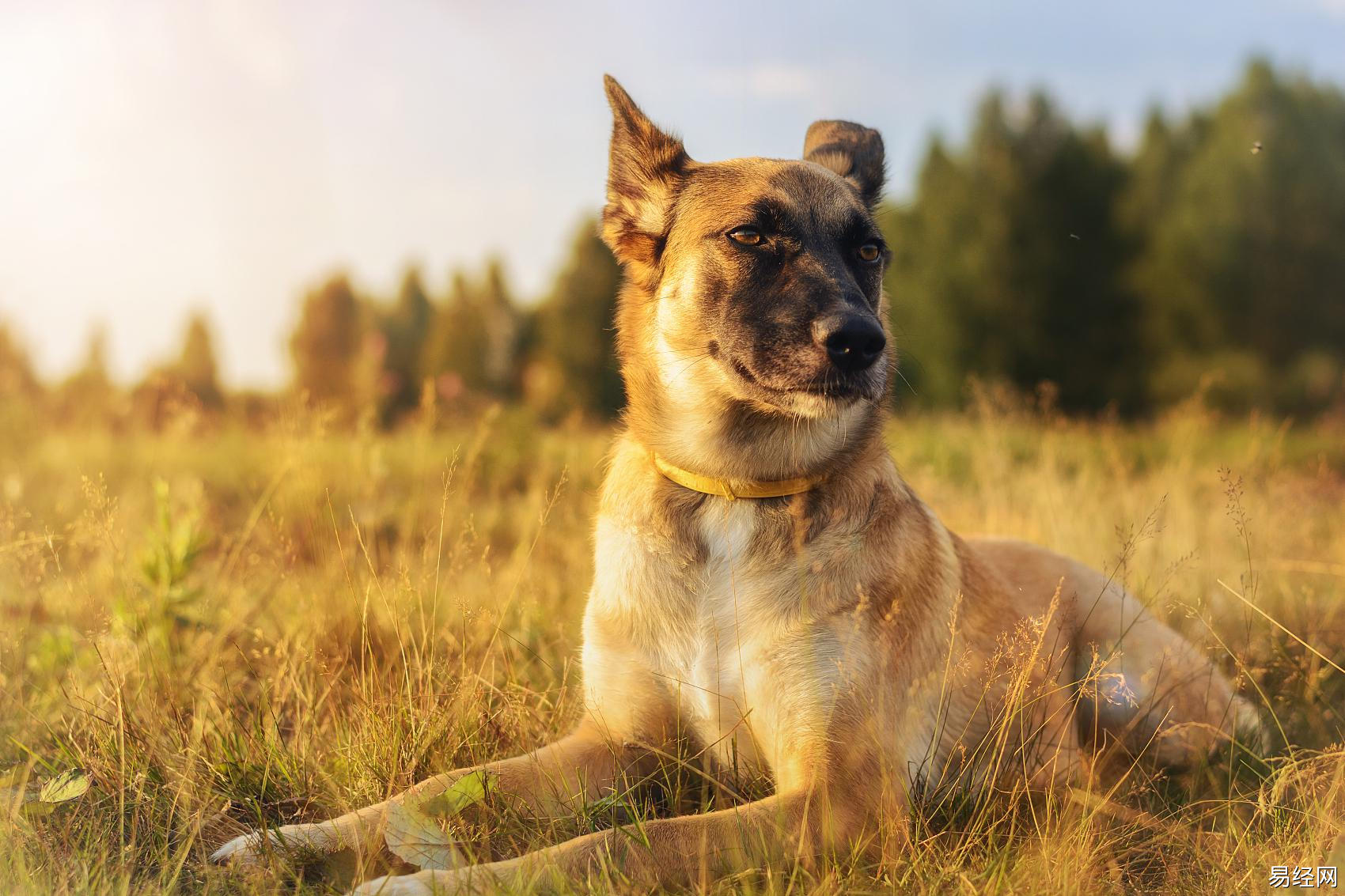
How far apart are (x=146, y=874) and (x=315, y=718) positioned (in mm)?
841

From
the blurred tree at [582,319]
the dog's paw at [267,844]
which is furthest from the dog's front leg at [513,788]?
the blurred tree at [582,319]

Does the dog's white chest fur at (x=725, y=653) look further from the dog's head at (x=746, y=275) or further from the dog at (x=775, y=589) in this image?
the dog's head at (x=746, y=275)

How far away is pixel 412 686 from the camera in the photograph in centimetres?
327

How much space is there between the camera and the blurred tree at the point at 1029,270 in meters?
30.2

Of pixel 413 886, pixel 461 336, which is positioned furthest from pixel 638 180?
pixel 461 336

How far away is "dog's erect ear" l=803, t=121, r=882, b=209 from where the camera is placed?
3.97 m

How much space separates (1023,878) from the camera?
2.34m

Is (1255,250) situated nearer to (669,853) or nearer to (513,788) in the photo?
(513,788)

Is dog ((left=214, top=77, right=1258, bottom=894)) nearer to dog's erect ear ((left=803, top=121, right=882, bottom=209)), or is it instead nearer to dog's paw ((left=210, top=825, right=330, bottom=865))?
dog's paw ((left=210, top=825, right=330, bottom=865))

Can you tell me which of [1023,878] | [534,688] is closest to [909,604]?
[1023,878]

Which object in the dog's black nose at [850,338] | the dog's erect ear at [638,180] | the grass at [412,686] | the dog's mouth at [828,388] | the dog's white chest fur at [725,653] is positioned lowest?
the grass at [412,686]

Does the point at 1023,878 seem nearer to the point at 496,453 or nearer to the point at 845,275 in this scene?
the point at 845,275

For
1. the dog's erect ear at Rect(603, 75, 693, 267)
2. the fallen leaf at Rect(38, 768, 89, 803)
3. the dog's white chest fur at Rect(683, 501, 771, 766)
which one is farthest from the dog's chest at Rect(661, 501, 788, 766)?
the fallen leaf at Rect(38, 768, 89, 803)

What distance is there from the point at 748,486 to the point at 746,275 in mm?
694
